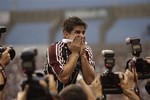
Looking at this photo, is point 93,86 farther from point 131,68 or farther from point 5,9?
point 5,9

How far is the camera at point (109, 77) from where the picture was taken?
2.59m

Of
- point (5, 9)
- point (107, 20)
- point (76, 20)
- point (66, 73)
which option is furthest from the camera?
point (5, 9)

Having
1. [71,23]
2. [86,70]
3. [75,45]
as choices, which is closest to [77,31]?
[71,23]

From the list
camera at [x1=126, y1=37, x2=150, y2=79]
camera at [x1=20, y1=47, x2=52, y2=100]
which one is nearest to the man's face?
camera at [x1=126, y1=37, x2=150, y2=79]

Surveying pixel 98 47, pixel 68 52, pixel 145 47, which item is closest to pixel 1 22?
pixel 98 47

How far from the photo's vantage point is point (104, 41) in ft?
37.1

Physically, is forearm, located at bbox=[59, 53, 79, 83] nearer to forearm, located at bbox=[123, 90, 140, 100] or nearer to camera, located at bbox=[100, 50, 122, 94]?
camera, located at bbox=[100, 50, 122, 94]

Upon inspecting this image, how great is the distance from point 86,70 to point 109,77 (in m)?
0.30

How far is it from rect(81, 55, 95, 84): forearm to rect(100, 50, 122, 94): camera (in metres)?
0.26

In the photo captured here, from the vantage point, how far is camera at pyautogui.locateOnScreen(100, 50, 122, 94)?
259 centimetres

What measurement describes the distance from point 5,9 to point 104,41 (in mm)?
4151

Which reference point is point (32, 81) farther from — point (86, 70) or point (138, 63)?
point (138, 63)

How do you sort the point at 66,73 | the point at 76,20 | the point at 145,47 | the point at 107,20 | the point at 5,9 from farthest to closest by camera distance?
the point at 5,9 → the point at 107,20 → the point at 145,47 → the point at 76,20 → the point at 66,73

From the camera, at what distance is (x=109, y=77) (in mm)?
2629
